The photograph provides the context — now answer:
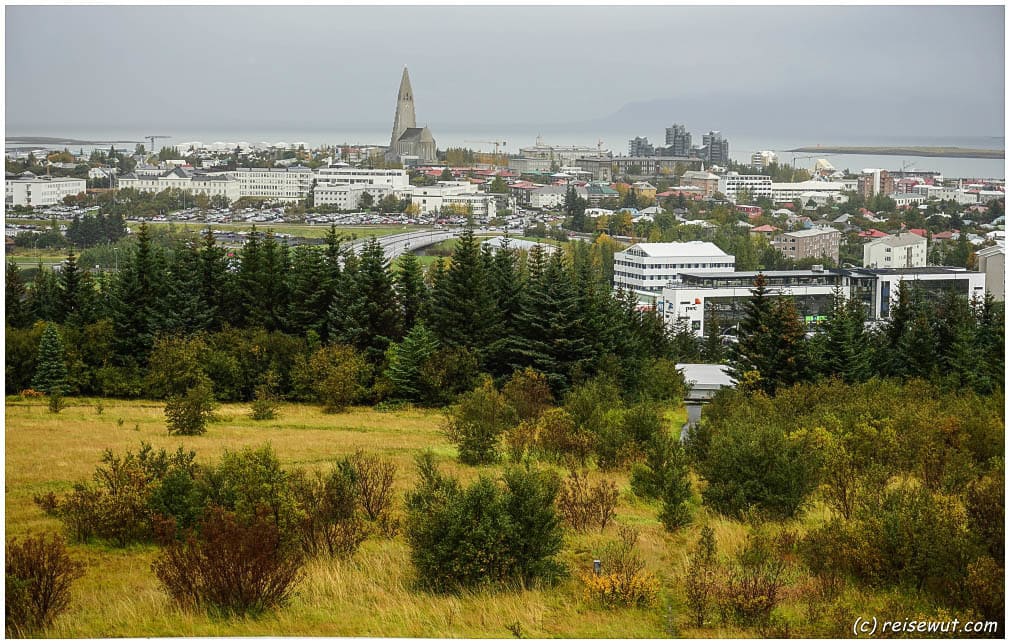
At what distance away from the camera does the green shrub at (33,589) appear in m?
4.28

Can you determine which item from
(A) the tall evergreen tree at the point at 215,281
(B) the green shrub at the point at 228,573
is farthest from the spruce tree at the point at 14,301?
(B) the green shrub at the point at 228,573

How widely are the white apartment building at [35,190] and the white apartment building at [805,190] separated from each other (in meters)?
20.1

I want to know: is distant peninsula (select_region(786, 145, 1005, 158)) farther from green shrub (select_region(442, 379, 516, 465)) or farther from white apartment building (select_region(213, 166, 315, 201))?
white apartment building (select_region(213, 166, 315, 201))

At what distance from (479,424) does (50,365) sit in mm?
4858

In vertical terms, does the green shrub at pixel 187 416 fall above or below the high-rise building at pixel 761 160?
below

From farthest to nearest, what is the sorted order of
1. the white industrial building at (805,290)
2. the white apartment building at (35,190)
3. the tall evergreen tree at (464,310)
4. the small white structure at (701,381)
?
the white industrial building at (805,290) → the small white structure at (701,381) → the tall evergreen tree at (464,310) → the white apartment building at (35,190)

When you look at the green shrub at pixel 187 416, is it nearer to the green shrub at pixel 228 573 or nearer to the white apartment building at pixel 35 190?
the white apartment building at pixel 35 190

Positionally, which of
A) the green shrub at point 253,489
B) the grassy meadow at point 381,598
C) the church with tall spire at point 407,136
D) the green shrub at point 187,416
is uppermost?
the church with tall spire at point 407,136

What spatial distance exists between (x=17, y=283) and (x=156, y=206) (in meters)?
2.27

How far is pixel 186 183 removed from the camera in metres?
14.0

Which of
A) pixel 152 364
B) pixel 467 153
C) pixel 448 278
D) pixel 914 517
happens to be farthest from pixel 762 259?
pixel 914 517

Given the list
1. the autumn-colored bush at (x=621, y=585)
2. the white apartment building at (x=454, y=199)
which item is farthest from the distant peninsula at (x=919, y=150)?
the white apartment building at (x=454, y=199)

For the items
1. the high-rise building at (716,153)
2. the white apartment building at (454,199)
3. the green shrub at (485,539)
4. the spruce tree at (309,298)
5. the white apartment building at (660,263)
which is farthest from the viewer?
the high-rise building at (716,153)

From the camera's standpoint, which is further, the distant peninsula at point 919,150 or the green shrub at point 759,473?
the distant peninsula at point 919,150
